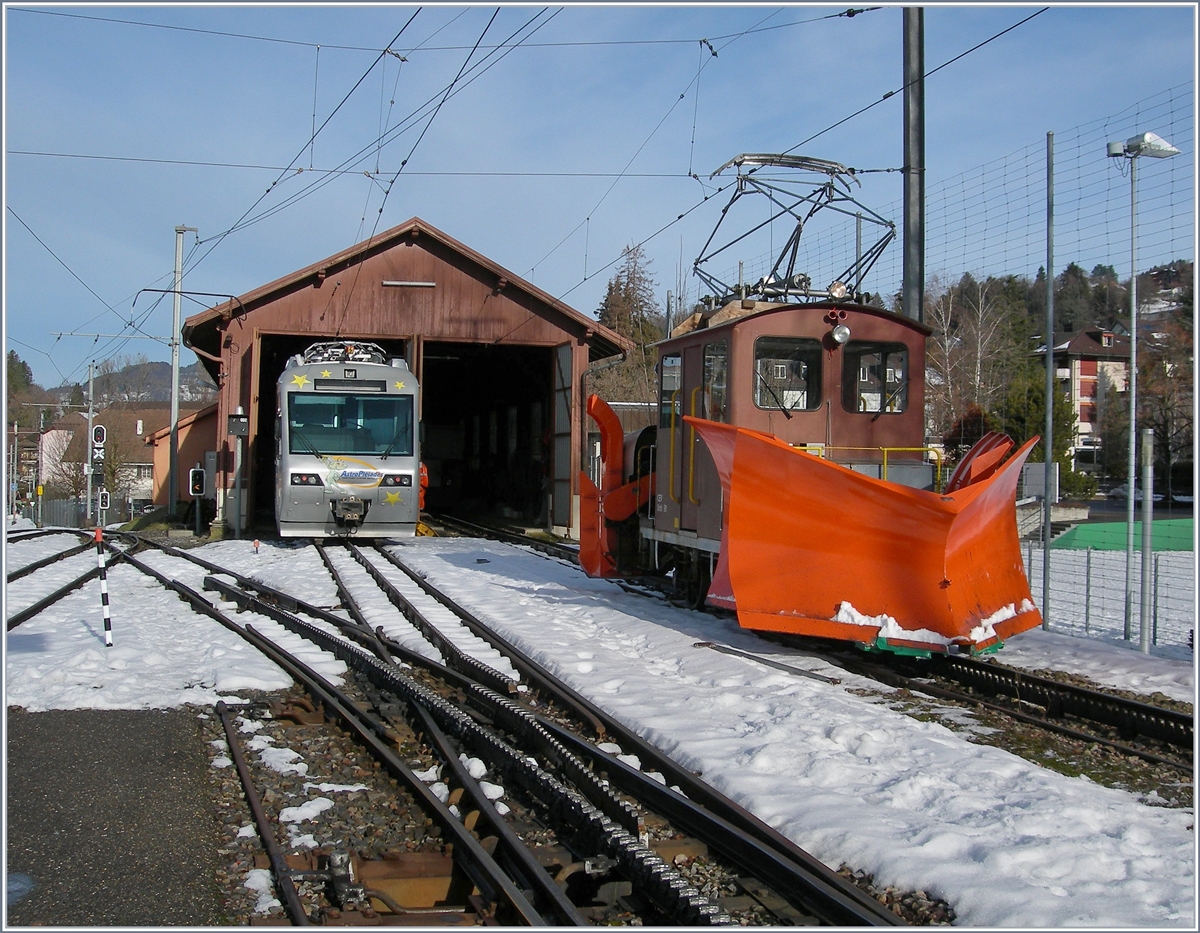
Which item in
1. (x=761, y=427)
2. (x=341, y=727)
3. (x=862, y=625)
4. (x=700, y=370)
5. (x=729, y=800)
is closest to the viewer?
(x=729, y=800)

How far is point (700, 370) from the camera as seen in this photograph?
1077 centimetres

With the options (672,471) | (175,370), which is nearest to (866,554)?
(672,471)

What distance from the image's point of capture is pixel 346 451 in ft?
60.2

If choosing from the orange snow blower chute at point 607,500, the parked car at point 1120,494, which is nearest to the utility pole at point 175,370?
the orange snow blower chute at point 607,500

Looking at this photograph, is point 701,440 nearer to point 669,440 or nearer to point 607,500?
point 669,440

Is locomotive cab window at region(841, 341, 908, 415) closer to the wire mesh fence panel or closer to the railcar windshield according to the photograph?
the wire mesh fence panel

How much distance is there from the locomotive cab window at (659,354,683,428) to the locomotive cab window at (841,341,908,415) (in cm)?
194

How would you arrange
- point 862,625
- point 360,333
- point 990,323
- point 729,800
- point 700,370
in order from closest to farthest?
point 729,800, point 862,625, point 700,370, point 360,333, point 990,323

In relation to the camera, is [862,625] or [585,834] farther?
[862,625]

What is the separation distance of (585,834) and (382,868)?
3.10ft

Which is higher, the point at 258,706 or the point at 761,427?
the point at 761,427

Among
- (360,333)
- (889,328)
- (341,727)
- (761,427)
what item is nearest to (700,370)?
(761,427)

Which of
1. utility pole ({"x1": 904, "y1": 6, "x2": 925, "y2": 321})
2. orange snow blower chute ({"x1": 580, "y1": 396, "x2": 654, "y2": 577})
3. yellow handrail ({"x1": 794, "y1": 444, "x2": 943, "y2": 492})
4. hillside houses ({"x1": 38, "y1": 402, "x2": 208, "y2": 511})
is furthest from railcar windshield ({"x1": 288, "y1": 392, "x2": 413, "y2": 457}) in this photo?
hillside houses ({"x1": 38, "y1": 402, "x2": 208, "y2": 511})

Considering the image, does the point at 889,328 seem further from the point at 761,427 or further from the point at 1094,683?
the point at 1094,683
